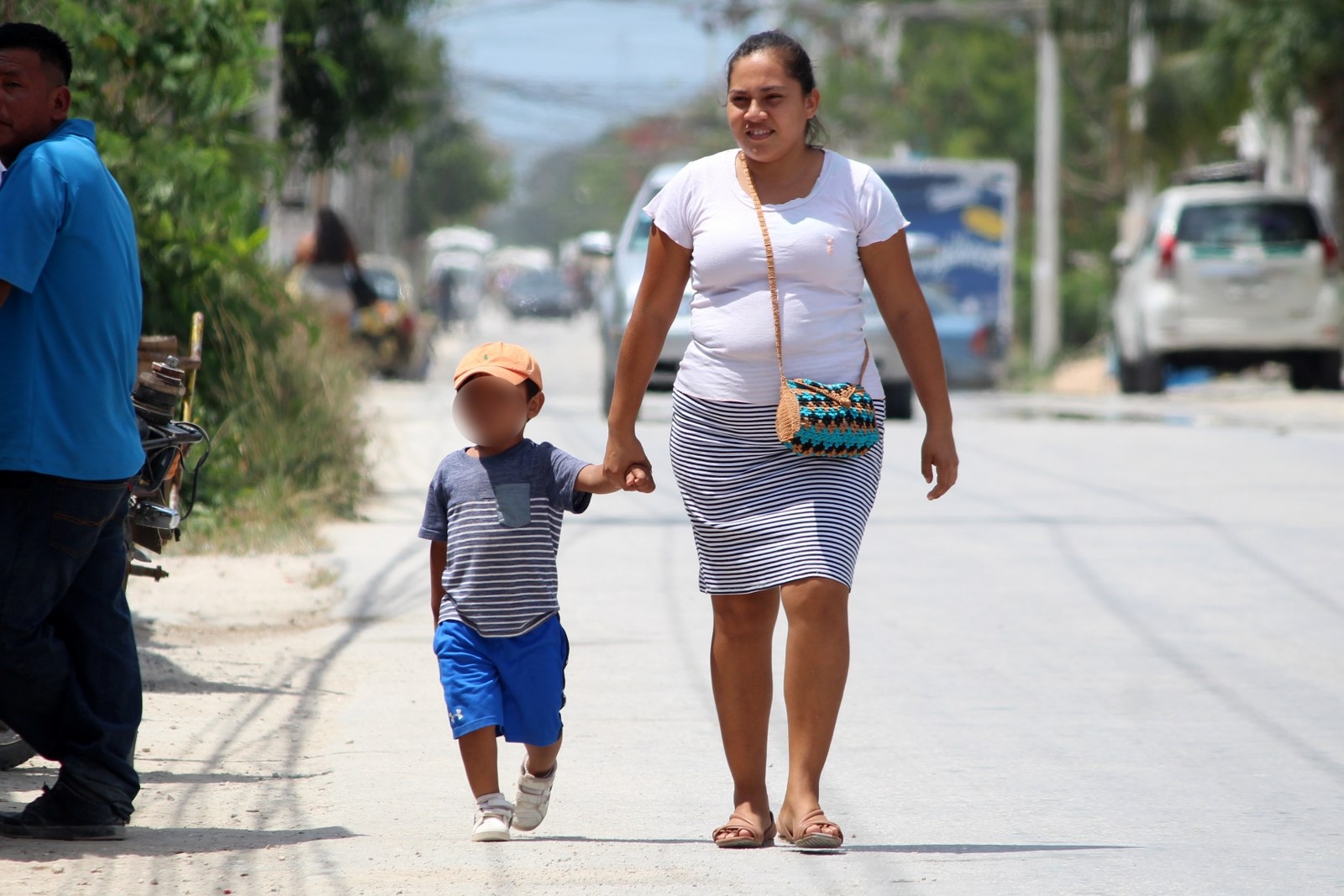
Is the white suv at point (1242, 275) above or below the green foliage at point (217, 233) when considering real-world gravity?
below

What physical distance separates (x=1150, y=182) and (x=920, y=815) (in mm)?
28941

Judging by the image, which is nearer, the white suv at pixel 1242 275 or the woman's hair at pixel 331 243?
the woman's hair at pixel 331 243

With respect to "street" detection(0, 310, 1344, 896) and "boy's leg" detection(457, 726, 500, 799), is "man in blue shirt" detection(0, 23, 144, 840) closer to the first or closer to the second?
"street" detection(0, 310, 1344, 896)

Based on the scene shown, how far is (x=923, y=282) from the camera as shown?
26.9m

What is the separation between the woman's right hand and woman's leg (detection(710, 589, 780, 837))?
0.35 meters

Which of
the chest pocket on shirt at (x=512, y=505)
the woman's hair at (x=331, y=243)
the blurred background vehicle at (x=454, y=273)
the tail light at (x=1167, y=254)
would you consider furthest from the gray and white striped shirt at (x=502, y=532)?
the blurred background vehicle at (x=454, y=273)

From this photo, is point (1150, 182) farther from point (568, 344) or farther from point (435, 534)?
point (435, 534)

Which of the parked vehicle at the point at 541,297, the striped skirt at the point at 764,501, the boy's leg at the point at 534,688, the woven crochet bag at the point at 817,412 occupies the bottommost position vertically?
the parked vehicle at the point at 541,297

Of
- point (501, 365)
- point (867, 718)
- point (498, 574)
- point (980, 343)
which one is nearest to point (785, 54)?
point (501, 365)

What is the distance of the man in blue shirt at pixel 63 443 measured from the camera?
4383mm

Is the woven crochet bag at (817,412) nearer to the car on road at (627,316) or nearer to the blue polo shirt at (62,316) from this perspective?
the blue polo shirt at (62,316)

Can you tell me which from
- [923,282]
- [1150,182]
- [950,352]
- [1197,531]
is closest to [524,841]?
[1197,531]

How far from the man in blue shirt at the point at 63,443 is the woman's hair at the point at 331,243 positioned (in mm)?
11408

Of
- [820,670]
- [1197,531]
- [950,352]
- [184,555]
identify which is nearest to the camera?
[820,670]
